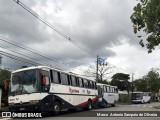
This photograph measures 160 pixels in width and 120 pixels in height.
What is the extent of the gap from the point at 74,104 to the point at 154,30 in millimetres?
11676

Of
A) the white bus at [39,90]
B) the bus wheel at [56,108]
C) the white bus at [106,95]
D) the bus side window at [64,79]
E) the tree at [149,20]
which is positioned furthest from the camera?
the white bus at [106,95]

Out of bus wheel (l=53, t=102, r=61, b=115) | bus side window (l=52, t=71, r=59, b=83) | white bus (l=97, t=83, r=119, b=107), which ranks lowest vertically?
bus wheel (l=53, t=102, r=61, b=115)

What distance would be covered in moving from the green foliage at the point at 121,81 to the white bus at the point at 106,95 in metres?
49.2

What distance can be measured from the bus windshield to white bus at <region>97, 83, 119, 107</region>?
16.9 meters

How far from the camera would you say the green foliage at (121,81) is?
95125 millimetres

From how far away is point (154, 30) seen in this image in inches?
628

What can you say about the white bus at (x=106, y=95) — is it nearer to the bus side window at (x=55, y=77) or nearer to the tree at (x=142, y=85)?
the bus side window at (x=55, y=77)

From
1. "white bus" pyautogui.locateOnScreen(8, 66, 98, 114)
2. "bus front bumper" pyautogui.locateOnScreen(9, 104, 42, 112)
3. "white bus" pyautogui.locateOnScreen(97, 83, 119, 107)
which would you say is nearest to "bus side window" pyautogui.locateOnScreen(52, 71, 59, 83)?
"white bus" pyautogui.locateOnScreen(8, 66, 98, 114)

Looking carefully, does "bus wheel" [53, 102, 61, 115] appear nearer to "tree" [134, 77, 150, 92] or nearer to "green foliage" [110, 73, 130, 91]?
"green foliage" [110, 73, 130, 91]

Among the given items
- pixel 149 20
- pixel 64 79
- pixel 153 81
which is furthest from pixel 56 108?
pixel 153 81

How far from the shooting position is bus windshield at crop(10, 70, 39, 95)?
20219 millimetres

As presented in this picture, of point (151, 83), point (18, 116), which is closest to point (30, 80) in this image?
point (18, 116)

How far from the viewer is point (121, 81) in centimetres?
9588

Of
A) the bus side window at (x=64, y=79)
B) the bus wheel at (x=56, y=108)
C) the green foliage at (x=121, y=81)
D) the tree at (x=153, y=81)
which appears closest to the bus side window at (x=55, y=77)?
the bus side window at (x=64, y=79)
